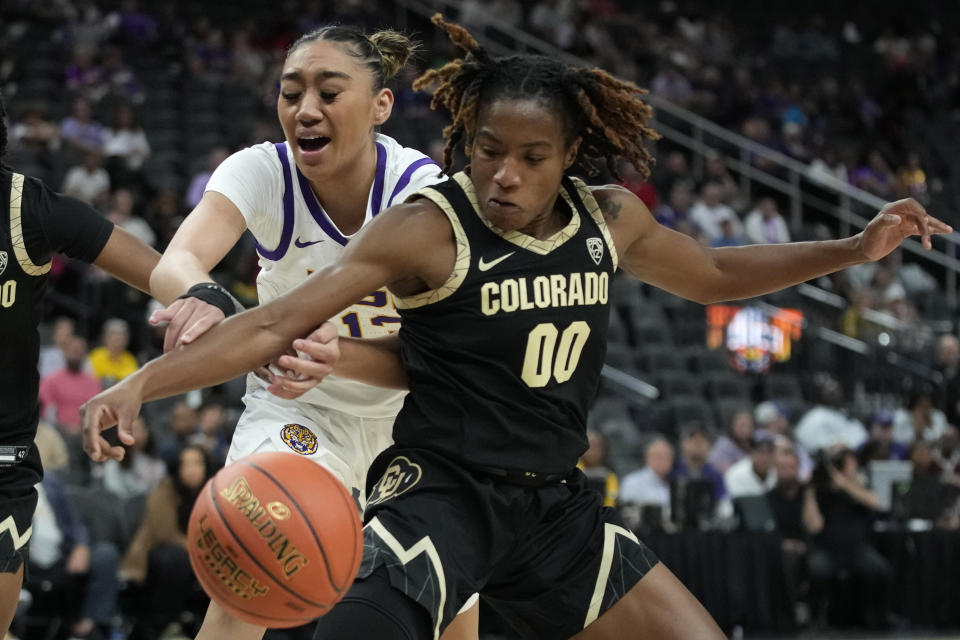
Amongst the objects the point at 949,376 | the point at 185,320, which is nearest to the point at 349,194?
the point at 185,320

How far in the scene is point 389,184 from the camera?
418 cm

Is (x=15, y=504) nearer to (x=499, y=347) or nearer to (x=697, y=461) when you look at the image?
(x=499, y=347)

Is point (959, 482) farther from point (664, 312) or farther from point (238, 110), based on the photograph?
point (238, 110)

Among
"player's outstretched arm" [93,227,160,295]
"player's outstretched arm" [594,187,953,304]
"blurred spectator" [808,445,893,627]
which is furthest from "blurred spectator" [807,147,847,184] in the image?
"player's outstretched arm" [93,227,160,295]

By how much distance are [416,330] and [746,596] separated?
6.77 m

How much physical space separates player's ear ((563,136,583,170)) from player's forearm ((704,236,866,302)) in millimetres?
588

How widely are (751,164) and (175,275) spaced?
44.5ft

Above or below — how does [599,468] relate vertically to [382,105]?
below

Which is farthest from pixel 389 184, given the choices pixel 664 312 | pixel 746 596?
pixel 664 312

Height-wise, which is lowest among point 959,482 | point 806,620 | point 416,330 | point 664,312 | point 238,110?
point 806,620

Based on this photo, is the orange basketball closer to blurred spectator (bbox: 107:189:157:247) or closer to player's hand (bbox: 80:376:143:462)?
player's hand (bbox: 80:376:143:462)

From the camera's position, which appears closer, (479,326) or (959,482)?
(479,326)

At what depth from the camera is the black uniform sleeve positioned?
12.2ft

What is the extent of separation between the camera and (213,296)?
3.28 meters
